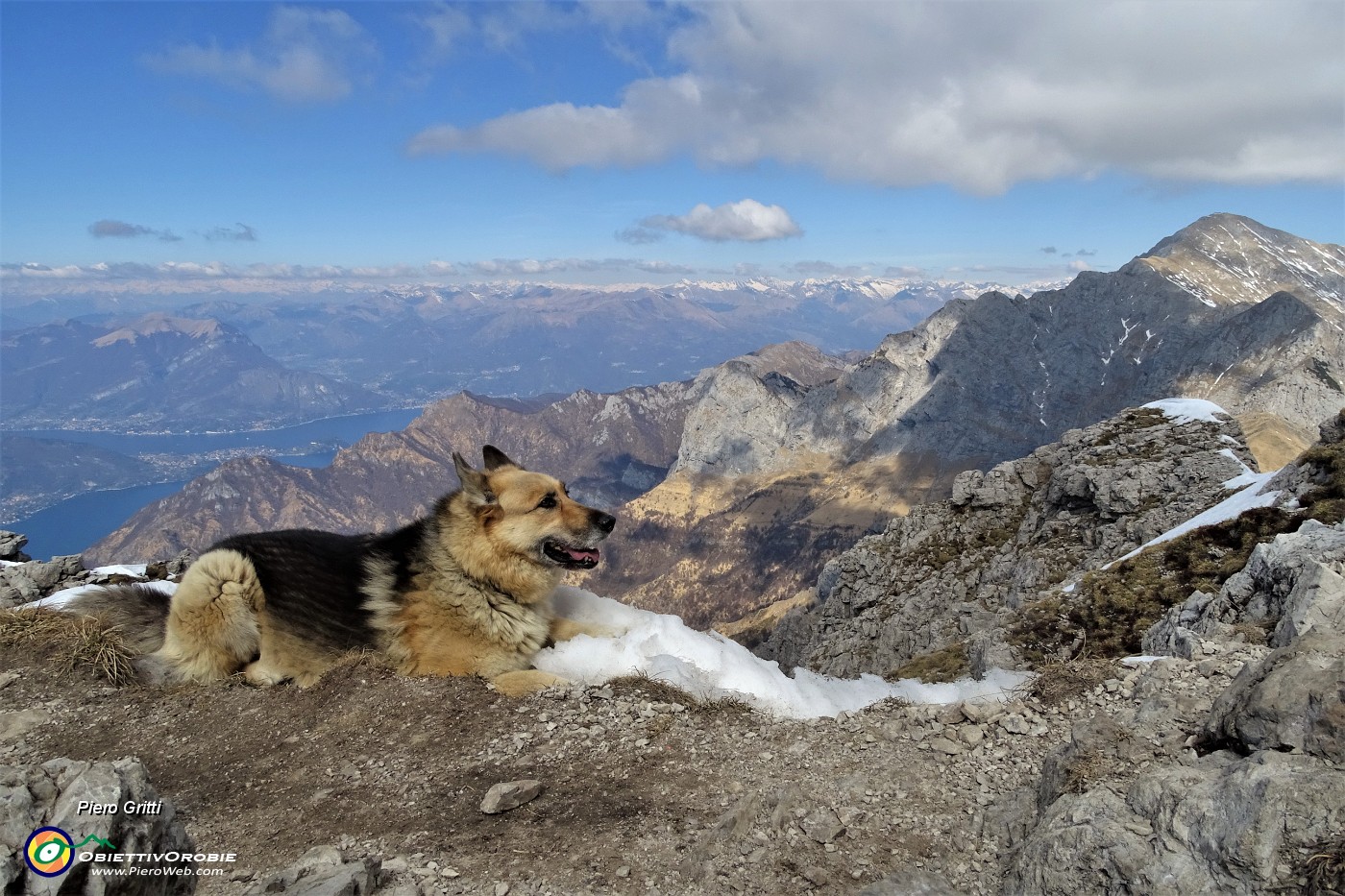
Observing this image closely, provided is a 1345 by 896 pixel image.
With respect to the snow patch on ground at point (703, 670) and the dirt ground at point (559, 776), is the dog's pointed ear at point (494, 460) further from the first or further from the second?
the dirt ground at point (559, 776)

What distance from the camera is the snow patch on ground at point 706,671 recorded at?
28.6 ft

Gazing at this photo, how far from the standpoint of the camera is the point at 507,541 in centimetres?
862

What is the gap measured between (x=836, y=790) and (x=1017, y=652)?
13409 millimetres

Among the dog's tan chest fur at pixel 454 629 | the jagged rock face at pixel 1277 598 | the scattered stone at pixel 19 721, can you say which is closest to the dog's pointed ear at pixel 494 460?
the dog's tan chest fur at pixel 454 629

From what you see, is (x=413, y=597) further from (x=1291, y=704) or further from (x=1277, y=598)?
(x=1277, y=598)

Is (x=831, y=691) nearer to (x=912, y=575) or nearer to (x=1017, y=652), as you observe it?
(x=1017, y=652)

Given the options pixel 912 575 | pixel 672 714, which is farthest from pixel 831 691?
pixel 912 575

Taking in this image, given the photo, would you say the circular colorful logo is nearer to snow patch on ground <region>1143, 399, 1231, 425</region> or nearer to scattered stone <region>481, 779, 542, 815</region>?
scattered stone <region>481, 779, 542, 815</region>

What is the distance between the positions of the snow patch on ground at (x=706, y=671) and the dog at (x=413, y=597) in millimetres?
696

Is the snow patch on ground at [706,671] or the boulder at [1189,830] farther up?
the boulder at [1189,830]

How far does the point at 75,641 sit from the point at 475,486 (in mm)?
6312

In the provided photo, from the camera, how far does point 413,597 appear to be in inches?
348

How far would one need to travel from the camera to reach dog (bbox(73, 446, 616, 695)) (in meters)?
8.55

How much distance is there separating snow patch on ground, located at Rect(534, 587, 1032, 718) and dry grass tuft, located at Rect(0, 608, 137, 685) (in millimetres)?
5925
